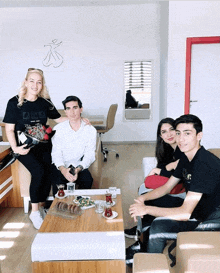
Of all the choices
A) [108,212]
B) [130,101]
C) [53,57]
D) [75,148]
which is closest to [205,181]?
[108,212]

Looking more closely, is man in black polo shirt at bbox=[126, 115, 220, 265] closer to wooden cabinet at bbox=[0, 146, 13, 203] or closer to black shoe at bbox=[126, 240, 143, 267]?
black shoe at bbox=[126, 240, 143, 267]

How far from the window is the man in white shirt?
3.44 metres

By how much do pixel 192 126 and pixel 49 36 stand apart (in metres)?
4.97

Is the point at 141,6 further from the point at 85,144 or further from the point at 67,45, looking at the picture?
the point at 85,144

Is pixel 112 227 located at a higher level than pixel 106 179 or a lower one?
higher

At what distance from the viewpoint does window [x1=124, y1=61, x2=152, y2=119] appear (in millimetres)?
6109

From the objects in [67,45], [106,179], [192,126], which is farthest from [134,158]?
[192,126]

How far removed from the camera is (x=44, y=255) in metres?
1.64

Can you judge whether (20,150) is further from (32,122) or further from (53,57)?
(53,57)

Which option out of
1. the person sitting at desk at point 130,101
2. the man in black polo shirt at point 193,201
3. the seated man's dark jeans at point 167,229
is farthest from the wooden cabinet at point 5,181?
the person sitting at desk at point 130,101

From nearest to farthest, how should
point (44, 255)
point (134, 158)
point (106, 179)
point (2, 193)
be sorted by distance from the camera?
point (44, 255) → point (2, 193) → point (106, 179) → point (134, 158)

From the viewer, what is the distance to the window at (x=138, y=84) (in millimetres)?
6109

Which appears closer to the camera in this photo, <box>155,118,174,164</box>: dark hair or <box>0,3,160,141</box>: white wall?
<box>155,118,174,164</box>: dark hair

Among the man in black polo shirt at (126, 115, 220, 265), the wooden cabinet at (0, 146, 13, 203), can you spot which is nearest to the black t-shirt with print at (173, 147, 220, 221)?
the man in black polo shirt at (126, 115, 220, 265)
